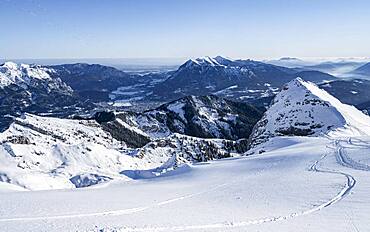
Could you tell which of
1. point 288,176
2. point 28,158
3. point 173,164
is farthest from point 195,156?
point 288,176

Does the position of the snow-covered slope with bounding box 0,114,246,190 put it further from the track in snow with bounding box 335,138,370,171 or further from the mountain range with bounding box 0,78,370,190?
the track in snow with bounding box 335,138,370,171

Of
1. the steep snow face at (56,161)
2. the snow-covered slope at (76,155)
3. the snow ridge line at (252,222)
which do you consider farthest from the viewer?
the snow-covered slope at (76,155)

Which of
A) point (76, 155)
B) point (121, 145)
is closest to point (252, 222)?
point (76, 155)

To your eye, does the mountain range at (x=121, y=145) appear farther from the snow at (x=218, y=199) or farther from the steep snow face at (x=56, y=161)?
the snow at (x=218, y=199)

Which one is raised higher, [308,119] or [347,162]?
[347,162]

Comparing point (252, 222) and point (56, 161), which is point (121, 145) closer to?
point (56, 161)

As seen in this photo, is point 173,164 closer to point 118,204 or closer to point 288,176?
point 288,176

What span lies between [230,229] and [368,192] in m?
14.7

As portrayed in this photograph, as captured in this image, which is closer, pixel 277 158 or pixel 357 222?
pixel 357 222

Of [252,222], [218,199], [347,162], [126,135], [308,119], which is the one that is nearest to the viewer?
[252,222]

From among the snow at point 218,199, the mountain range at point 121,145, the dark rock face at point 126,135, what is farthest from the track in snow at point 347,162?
the dark rock face at point 126,135

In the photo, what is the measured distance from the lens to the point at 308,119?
145m

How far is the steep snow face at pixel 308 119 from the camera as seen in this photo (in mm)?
→ 129225

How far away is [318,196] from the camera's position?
30.1 metres
